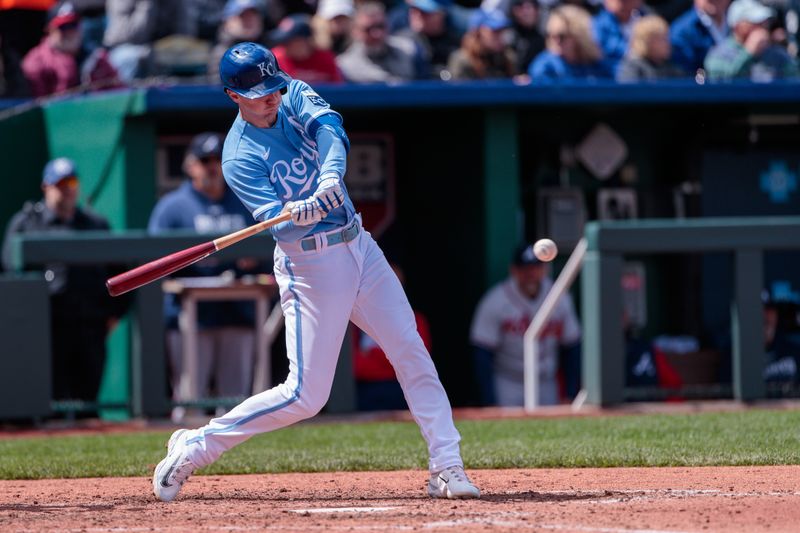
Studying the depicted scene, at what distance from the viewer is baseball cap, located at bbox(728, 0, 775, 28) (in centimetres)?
1149

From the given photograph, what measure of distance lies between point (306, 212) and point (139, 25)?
6.18 m

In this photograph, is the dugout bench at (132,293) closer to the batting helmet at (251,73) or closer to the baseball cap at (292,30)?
the baseball cap at (292,30)

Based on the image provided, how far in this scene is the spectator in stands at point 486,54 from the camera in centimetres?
1120

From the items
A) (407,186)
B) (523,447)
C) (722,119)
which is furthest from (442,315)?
(523,447)

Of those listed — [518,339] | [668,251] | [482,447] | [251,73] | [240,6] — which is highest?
[240,6]

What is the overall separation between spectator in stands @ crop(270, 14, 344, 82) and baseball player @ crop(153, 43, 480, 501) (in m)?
4.73

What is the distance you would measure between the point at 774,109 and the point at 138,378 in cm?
526

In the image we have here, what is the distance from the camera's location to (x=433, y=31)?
478 inches

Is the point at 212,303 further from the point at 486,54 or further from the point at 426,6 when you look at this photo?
the point at 426,6

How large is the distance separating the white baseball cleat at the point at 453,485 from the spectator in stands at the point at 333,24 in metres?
6.02

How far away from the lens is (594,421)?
912cm

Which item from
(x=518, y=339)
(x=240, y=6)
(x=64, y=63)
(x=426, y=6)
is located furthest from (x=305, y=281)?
(x=426, y=6)

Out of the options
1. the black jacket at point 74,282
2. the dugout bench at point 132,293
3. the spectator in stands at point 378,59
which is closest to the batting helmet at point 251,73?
the dugout bench at point 132,293

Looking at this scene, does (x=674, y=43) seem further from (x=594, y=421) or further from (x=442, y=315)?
(x=594, y=421)
